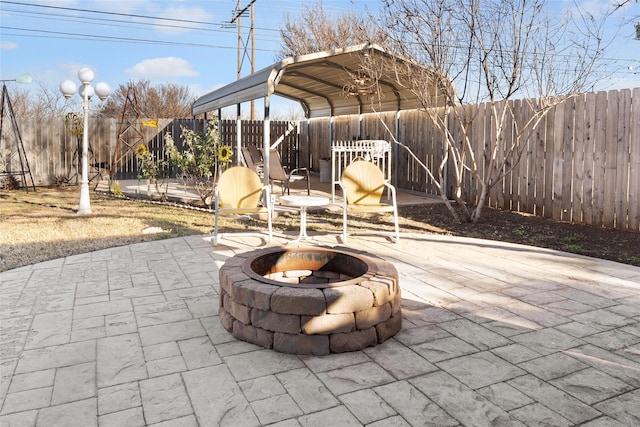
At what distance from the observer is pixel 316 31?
955 inches

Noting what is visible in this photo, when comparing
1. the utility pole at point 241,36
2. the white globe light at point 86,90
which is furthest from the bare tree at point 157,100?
the white globe light at point 86,90

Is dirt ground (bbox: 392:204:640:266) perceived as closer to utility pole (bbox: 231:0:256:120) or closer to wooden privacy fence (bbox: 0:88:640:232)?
wooden privacy fence (bbox: 0:88:640:232)

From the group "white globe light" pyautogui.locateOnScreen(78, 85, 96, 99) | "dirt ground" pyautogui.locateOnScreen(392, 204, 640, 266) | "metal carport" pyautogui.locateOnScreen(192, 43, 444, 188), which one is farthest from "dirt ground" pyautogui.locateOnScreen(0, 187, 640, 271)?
"white globe light" pyautogui.locateOnScreen(78, 85, 96, 99)

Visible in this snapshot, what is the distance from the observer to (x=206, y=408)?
211 centimetres

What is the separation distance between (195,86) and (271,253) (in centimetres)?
2887

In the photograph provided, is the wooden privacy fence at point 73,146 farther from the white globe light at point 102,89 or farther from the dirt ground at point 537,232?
the dirt ground at point 537,232

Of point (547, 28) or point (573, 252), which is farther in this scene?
point (547, 28)

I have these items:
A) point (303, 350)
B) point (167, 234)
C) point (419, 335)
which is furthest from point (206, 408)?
point (167, 234)

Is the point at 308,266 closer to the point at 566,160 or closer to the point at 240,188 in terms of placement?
the point at 240,188

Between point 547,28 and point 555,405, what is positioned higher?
point 547,28

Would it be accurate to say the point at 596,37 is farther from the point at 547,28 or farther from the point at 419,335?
the point at 419,335

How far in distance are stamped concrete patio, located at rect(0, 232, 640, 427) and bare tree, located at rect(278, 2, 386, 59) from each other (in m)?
21.0

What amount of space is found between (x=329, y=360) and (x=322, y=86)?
9742 millimetres

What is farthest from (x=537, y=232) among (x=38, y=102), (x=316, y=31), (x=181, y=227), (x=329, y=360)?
(x=38, y=102)
